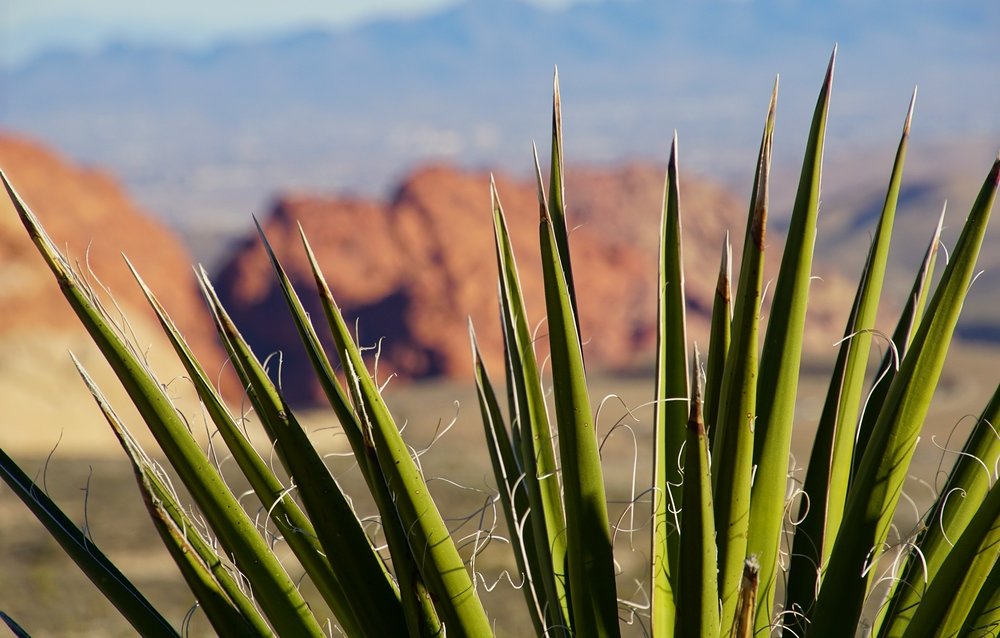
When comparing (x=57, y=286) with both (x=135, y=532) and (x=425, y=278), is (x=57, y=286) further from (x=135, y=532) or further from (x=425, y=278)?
(x=425, y=278)

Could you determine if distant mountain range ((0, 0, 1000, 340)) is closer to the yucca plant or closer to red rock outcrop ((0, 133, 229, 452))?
red rock outcrop ((0, 133, 229, 452))

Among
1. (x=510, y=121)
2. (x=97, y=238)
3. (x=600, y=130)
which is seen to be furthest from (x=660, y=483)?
(x=510, y=121)

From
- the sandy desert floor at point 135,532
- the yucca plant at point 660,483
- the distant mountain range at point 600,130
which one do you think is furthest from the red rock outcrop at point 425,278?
the distant mountain range at point 600,130

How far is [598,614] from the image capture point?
1.20 meters

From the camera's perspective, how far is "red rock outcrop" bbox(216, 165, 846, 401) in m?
23.0

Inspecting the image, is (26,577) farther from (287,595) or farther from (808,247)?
(808,247)

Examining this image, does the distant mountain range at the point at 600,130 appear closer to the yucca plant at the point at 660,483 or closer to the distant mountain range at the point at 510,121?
the distant mountain range at the point at 510,121

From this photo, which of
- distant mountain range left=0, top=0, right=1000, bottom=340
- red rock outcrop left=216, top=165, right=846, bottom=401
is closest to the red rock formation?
red rock outcrop left=216, top=165, right=846, bottom=401

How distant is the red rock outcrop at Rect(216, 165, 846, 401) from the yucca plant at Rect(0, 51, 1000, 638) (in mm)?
19153

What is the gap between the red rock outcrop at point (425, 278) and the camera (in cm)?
2300

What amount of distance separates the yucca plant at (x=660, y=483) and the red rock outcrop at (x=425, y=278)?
19.2m

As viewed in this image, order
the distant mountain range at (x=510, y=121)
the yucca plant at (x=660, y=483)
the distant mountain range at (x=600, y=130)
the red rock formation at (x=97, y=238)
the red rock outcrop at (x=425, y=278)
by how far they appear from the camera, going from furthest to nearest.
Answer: the distant mountain range at (x=510, y=121) < the distant mountain range at (x=600, y=130) < the red rock outcrop at (x=425, y=278) < the red rock formation at (x=97, y=238) < the yucca plant at (x=660, y=483)

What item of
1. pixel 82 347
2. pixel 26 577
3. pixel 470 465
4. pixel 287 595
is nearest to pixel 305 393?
pixel 82 347

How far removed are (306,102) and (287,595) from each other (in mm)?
201845
